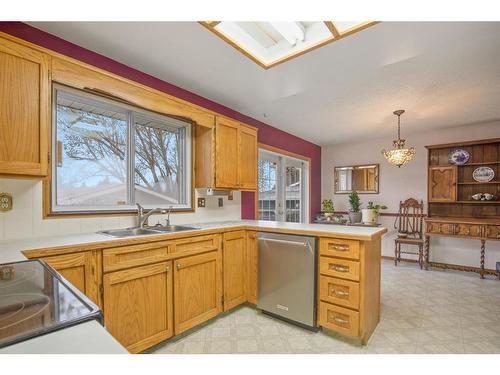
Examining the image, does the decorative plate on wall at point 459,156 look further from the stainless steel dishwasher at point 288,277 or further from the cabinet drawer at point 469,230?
the stainless steel dishwasher at point 288,277

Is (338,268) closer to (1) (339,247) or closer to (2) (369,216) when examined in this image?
(1) (339,247)

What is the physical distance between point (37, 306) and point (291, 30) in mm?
2095

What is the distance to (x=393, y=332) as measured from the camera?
2.18m

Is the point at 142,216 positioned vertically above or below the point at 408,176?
below

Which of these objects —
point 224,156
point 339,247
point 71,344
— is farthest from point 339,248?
point 71,344

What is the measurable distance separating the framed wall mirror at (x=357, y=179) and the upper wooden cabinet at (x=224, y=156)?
3040 millimetres

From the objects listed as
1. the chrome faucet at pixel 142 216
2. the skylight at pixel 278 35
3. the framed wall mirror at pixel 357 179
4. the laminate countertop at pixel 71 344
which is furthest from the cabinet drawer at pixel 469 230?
the laminate countertop at pixel 71 344

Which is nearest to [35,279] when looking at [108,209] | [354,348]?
[108,209]

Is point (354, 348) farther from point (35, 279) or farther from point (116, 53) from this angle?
point (116, 53)

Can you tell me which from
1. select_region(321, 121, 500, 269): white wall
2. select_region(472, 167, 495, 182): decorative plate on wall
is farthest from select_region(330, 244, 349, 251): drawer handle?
select_region(472, 167, 495, 182): decorative plate on wall

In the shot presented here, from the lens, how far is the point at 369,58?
2.07 m

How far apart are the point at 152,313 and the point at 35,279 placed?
43.3 inches

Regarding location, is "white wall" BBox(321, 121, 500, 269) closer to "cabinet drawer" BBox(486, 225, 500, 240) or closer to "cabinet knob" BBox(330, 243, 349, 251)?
"cabinet drawer" BBox(486, 225, 500, 240)

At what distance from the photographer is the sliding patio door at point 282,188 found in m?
4.34
